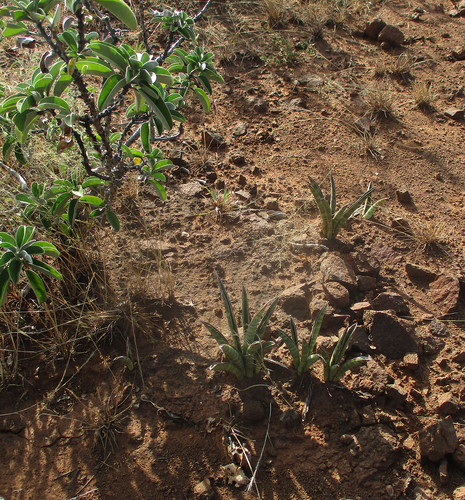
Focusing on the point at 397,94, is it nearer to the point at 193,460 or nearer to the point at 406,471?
the point at 406,471

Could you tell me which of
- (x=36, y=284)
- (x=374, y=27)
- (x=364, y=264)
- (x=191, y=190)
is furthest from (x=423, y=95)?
(x=36, y=284)

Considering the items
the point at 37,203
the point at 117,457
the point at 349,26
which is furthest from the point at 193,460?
the point at 349,26

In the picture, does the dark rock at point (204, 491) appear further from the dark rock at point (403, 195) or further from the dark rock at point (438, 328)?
the dark rock at point (403, 195)

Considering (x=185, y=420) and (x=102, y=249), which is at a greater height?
(x=102, y=249)

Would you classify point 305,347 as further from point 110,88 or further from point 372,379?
point 110,88

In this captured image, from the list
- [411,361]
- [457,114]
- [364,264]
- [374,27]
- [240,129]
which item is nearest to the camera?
[411,361]

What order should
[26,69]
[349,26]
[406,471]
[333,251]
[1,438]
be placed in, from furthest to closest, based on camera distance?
[349,26] < [26,69] < [333,251] < [1,438] < [406,471]

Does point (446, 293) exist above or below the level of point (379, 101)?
below

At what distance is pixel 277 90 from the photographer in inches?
146

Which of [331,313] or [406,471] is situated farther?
[331,313]

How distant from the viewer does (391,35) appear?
4113 mm

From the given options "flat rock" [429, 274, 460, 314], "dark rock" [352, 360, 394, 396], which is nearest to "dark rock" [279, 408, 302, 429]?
"dark rock" [352, 360, 394, 396]

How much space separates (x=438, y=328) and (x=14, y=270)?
200cm

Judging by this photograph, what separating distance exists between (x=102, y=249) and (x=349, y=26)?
3.80 metres
